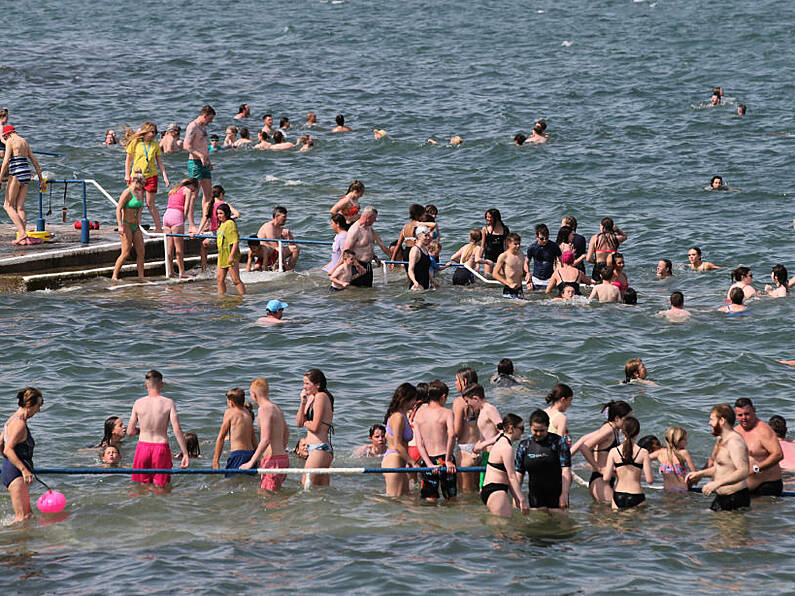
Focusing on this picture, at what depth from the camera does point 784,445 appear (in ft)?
47.2

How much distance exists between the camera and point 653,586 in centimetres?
1136

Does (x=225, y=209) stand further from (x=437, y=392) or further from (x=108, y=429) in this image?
(x=437, y=392)

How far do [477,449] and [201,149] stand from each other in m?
12.1

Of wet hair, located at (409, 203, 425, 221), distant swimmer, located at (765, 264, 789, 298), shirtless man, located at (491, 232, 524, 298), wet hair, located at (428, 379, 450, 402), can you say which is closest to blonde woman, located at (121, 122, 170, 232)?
wet hair, located at (409, 203, 425, 221)

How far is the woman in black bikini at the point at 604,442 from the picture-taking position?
1284cm

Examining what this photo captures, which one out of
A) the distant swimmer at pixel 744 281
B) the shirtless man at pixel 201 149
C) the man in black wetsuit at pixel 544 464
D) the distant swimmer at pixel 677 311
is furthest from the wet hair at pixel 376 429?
the shirtless man at pixel 201 149

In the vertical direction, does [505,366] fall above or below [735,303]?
below

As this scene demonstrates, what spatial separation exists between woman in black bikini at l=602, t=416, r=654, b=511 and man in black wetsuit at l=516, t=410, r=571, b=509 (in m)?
0.58

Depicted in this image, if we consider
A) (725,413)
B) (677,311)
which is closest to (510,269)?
(677,311)

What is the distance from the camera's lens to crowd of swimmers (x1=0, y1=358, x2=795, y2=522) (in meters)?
12.4

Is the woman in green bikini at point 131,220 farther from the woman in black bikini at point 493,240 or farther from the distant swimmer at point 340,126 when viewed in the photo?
the distant swimmer at point 340,126

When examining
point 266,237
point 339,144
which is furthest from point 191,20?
point 266,237

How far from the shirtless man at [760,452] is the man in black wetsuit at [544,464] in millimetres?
2148

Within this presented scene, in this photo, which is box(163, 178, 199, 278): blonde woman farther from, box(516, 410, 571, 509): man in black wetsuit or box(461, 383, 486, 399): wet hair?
box(516, 410, 571, 509): man in black wetsuit
